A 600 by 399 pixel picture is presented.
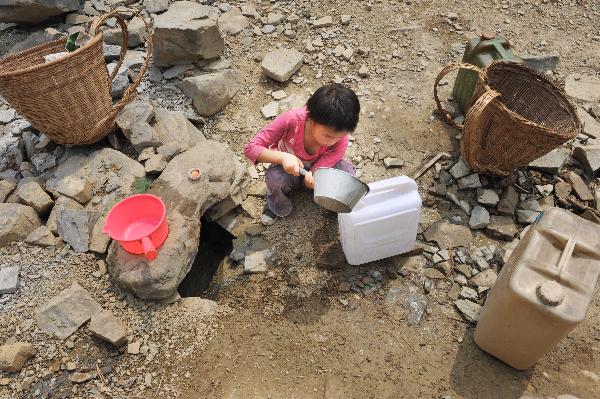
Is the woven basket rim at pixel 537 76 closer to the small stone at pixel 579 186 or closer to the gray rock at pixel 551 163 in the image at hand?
the gray rock at pixel 551 163

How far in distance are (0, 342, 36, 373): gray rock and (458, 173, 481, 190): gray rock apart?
117 inches

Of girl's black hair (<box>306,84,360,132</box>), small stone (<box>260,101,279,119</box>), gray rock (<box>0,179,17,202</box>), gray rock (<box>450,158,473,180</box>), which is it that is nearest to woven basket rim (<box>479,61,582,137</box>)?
gray rock (<box>450,158,473,180</box>)

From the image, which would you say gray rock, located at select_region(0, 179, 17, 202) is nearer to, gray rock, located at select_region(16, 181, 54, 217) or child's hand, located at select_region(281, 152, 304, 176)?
gray rock, located at select_region(16, 181, 54, 217)

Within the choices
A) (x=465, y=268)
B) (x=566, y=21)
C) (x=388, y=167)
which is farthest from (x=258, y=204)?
(x=566, y=21)

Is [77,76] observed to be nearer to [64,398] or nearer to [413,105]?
[64,398]

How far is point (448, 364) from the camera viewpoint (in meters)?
2.50

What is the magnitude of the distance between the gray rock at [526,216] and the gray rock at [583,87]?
1.51 metres

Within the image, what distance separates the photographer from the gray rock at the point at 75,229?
2.75m

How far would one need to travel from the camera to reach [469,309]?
2695 millimetres

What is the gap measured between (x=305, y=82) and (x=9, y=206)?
8.43 ft

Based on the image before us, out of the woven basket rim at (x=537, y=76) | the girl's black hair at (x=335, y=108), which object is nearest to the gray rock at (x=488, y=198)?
the woven basket rim at (x=537, y=76)

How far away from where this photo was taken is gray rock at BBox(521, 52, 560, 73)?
13.0ft

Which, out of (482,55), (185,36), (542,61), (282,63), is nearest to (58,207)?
(185,36)

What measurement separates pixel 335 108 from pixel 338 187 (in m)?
0.47
